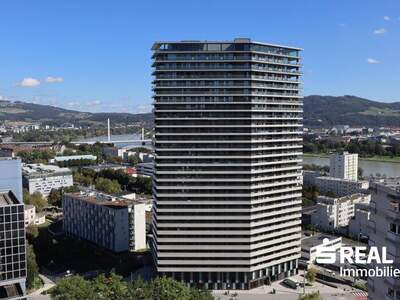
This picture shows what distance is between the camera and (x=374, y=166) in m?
81.6

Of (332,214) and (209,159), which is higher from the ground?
(209,159)

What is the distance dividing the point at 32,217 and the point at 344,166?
3972 cm

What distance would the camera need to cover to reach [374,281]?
1056cm

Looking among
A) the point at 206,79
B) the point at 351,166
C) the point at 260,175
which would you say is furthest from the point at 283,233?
the point at 351,166

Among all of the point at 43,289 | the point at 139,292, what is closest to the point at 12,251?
the point at 139,292

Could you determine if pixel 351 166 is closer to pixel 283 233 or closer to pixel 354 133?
pixel 283 233

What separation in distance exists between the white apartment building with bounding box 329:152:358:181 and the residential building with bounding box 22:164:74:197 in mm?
34803

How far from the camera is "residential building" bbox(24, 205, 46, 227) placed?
42406mm

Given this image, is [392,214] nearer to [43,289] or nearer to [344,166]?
[43,289]

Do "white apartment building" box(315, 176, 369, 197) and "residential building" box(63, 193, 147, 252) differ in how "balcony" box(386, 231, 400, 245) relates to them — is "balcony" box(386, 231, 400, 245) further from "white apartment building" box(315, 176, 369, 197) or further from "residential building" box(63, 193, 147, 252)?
"white apartment building" box(315, 176, 369, 197)

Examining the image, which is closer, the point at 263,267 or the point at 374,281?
the point at 374,281

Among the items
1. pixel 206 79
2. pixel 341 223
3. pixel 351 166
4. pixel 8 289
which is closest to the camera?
pixel 8 289

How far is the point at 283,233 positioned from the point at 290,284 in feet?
10.0

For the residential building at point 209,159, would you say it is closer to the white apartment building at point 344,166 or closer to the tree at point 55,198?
the tree at point 55,198
